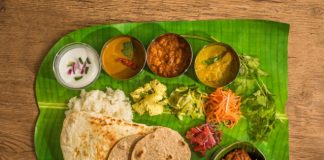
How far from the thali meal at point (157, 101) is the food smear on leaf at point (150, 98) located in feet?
0.05

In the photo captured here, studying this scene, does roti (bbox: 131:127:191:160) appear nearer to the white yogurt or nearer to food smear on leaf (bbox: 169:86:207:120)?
food smear on leaf (bbox: 169:86:207:120)

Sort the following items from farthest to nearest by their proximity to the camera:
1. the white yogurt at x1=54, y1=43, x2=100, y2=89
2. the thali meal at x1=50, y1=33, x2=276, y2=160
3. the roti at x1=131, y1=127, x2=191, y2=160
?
the white yogurt at x1=54, y1=43, x2=100, y2=89 → the thali meal at x1=50, y1=33, x2=276, y2=160 → the roti at x1=131, y1=127, x2=191, y2=160

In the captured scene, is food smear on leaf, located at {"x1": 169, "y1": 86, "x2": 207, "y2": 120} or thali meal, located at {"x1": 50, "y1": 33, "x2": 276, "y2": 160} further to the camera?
food smear on leaf, located at {"x1": 169, "y1": 86, "x2": 207, "y2": 120}

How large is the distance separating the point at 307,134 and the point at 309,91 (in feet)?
2.04

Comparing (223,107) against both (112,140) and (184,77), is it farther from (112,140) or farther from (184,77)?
(112,140)

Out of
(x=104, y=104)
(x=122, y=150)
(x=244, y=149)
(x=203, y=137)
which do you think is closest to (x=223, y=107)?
(x=203, y=137)

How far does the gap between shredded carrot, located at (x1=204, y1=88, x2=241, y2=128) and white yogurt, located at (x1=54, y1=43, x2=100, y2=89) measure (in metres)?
1.62

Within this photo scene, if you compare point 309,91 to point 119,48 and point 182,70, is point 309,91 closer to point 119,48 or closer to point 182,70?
point 182,70

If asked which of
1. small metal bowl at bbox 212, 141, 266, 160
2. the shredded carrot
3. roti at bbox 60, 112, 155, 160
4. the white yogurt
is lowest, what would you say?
small metal bowl at bbox 212, 141, 266, 160

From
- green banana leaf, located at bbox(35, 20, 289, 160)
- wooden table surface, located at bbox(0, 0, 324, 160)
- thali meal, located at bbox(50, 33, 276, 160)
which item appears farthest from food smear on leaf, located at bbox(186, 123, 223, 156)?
wooden table surface, located at bbox(0, 0, 324, 160)

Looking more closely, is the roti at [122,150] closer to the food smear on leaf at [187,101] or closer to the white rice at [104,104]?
the white rice at [104,104]

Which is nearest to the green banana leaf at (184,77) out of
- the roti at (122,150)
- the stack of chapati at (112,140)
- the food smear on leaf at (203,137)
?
→ the food smear on leaf at (203,137)

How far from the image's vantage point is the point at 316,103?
245 inches

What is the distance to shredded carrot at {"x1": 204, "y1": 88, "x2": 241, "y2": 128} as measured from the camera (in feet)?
19.3
